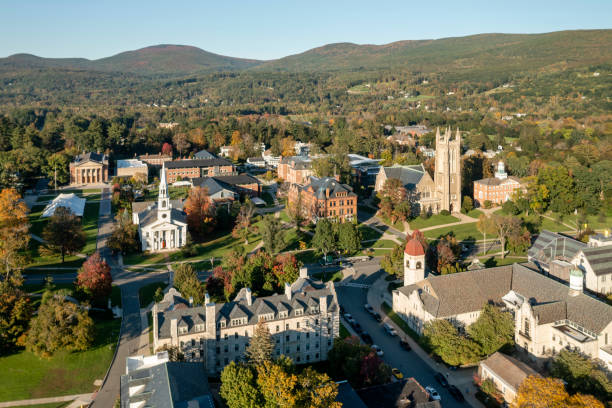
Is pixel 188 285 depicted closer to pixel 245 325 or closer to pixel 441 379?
pixel 245 325

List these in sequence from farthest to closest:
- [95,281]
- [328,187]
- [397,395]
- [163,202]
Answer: [328,187] → [163,202] → [95,281] → [397,395]

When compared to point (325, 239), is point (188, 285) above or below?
below

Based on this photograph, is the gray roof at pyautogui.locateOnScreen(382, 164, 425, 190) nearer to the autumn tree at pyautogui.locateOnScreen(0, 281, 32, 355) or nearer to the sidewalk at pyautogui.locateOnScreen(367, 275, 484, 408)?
the sidewalk at pyautogui.locateOnScreen(367, 275, 484, 408)

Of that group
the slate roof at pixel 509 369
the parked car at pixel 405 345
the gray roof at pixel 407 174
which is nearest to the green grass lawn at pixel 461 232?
the gray roof at pixel 407 174

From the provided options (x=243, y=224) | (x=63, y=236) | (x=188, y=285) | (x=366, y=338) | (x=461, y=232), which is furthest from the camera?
(x=243, y=224)

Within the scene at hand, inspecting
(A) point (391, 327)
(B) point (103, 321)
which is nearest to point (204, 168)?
(B) point (103, 321)

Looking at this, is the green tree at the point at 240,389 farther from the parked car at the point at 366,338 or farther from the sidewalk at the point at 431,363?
the sidewalk at the point at 431,363

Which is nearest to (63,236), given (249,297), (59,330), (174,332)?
(59,330)
